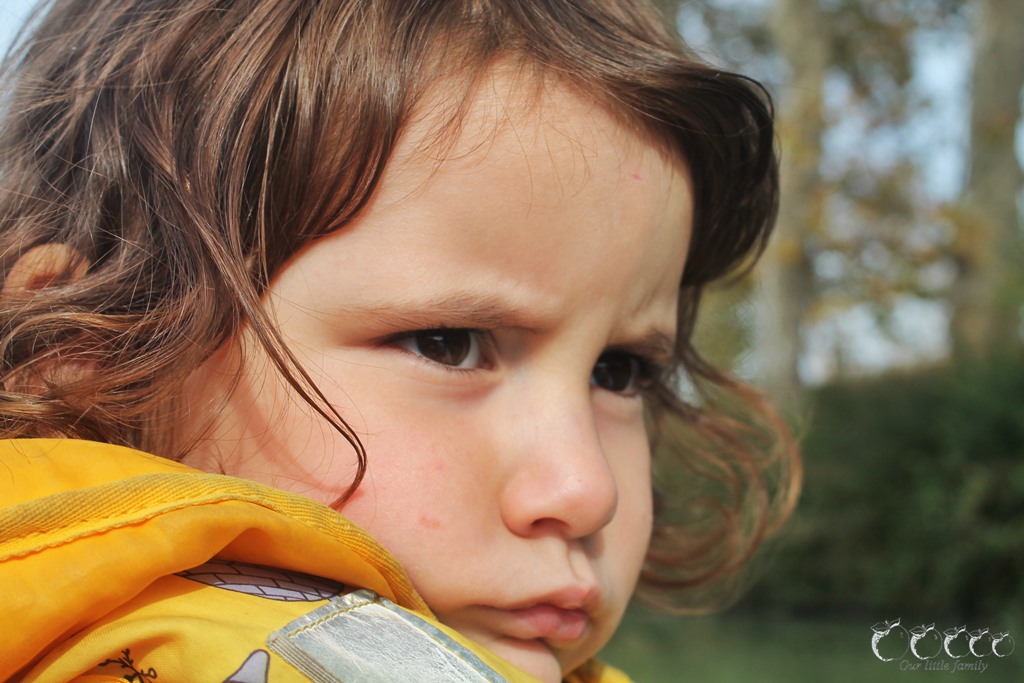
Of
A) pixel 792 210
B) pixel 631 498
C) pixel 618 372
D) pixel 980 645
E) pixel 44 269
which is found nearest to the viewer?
pixel 44 269

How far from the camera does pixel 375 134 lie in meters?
1.22

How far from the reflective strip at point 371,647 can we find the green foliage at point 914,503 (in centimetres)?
583

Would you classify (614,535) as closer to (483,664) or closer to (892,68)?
(483,664)

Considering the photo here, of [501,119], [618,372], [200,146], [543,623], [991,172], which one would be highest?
[991,172]

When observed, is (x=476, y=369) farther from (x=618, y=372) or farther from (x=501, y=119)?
(x=618, y=372)

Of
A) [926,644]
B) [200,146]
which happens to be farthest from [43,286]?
[926,644]

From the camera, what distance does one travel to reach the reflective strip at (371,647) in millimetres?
904

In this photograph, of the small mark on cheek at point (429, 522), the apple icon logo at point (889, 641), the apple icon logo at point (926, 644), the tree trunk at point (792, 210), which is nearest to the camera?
the small mark on cheek at point (429, 522)

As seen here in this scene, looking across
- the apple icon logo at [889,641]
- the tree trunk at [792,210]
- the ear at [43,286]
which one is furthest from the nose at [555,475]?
the tree trunk at [792,210]

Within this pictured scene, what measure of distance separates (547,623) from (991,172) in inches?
332

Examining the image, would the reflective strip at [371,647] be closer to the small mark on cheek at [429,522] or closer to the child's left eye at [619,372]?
the small mark on cheek at [429,522]

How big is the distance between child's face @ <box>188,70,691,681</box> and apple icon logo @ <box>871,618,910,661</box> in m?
1.07

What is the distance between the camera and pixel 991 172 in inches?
333

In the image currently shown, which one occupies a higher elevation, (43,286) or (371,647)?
(43,286)
